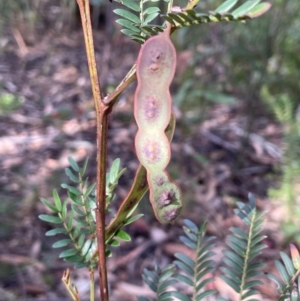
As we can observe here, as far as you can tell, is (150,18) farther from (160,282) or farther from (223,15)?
(160,282)

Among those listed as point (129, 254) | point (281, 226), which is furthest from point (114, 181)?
point (281, 226)

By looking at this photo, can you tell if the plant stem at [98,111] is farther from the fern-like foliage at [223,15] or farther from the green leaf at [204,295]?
the green leaf at [204,295]

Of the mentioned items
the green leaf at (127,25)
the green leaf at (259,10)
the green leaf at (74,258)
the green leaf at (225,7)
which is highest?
the green leaf at (225,7)

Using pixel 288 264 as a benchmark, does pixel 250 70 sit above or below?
above

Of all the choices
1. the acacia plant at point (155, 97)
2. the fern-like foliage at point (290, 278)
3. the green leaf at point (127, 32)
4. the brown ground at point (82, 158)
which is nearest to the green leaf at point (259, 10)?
the acacia plant at point (155, 97)

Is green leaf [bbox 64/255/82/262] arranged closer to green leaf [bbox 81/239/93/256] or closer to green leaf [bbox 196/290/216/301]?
green leaf [bbox 81/239/93/256]

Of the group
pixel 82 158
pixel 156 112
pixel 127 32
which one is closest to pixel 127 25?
pixel 127 32
